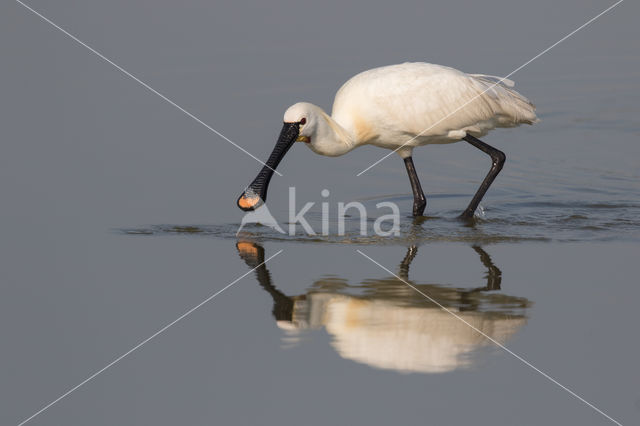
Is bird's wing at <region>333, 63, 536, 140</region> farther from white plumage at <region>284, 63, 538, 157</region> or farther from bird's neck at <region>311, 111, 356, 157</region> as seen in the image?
bird's neck at <region>311, 111, 356, 157</region>

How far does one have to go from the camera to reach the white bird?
429 inches

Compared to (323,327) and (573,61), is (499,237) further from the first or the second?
(573,61)

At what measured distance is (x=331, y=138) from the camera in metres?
11.1

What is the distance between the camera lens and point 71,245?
978cm

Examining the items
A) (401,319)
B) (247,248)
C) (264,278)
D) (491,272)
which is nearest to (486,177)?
(491,272)

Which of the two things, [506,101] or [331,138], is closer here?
[331,138]

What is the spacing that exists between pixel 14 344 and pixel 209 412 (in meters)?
1.80

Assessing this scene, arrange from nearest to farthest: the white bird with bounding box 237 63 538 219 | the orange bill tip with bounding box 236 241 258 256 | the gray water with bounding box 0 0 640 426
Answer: the gray water with bounding box 0 0 640 426
the orange bill tip with bounding box 236 241 258 256
the white bird with bounding box 237 63 538 219

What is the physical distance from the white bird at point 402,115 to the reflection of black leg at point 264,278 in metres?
0.88

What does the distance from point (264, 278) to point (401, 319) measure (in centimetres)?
153

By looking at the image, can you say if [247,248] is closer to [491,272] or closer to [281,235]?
[281,235]

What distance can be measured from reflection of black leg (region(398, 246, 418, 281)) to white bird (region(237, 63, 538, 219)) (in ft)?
5.51

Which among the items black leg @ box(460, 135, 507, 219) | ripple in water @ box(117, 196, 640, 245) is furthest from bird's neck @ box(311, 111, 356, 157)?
black leg @ box(460, 135, 507, 219)

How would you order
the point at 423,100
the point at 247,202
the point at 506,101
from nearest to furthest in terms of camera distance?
the point at 247,202 → the point at 423,100 → the point at 506,101
